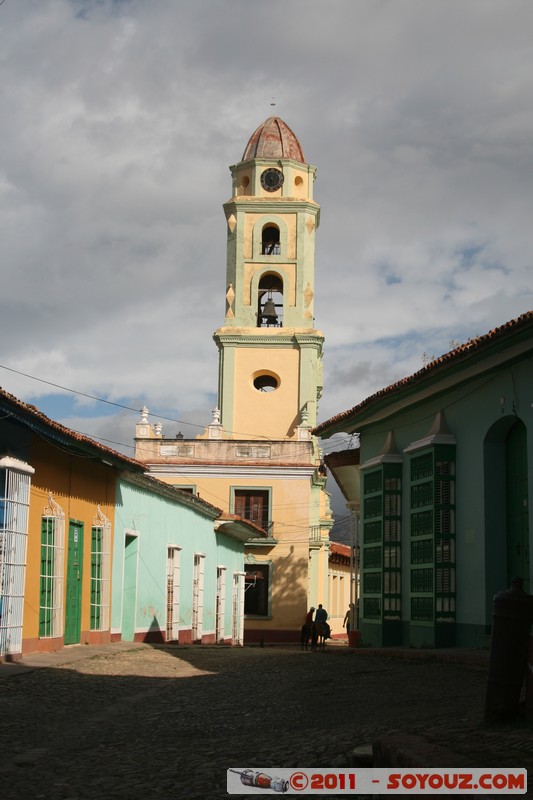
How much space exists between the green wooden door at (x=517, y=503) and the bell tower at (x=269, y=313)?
22.7 meters

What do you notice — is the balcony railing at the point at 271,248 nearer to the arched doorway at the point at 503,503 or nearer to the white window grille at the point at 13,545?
the white window grille at the point at 13,545

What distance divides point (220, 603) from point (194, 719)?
2115 centimetres

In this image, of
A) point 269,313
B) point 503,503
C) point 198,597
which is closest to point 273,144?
point 269,313

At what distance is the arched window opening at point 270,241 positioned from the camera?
37.9m

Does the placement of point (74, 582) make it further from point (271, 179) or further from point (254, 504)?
point (271, 179)

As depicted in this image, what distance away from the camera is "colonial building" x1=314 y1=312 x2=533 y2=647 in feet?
43.4

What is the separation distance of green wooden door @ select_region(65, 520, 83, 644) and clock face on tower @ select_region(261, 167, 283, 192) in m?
22.7

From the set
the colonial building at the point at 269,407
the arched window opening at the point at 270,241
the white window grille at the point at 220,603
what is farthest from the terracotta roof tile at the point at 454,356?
the arched window opening at the point at 270,241

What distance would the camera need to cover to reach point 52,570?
51.8 ft

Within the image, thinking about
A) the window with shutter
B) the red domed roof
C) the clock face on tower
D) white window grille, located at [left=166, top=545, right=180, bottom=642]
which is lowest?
white window grille, located at [left=166, top=545, right=180, bottom=642]

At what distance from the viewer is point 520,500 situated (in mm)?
13445

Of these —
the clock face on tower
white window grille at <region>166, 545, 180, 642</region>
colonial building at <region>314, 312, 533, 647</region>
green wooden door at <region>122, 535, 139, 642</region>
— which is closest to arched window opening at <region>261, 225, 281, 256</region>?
the clock face on tower

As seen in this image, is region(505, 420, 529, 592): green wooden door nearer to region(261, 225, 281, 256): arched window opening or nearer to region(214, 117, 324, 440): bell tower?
region(214, 117, 324, 440): bell tower

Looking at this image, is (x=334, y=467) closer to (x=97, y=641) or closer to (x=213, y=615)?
(x=97, y=641)
